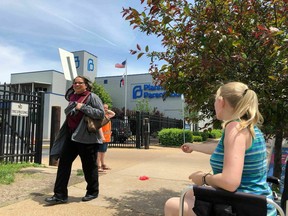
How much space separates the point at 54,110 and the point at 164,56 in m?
4.68

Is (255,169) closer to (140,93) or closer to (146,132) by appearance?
(146,132)

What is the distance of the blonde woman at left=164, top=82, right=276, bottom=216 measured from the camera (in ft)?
6.64

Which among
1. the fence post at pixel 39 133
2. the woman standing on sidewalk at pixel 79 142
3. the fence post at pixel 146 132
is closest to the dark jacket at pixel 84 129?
the woman standing on sidewalk at pixel 79 142

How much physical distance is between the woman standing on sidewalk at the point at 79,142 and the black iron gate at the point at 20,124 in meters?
3.12

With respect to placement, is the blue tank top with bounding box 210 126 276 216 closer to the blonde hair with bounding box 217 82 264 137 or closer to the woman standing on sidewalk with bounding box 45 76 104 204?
the blonde hair with bounding box 217 82 264 137

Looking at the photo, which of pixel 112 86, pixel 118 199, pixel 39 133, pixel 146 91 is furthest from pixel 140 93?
pixel 118 199

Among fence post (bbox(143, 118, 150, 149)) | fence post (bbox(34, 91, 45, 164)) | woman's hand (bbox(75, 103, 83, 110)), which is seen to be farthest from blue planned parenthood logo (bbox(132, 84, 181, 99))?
woman's hand (bbox(75, 103, 83, 110))

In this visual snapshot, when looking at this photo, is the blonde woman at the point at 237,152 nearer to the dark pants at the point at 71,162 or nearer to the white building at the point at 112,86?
the dark pants at the point at 71,162

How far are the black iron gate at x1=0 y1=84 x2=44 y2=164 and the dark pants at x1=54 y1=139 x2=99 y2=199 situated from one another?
3.27 m

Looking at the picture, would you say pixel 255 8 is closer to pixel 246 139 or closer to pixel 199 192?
pixel 246 139

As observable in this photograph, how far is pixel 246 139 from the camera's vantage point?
211 cm

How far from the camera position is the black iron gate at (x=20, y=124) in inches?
292

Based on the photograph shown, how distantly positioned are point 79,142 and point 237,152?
2999 millimetres

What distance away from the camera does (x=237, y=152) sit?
6.66 ft
